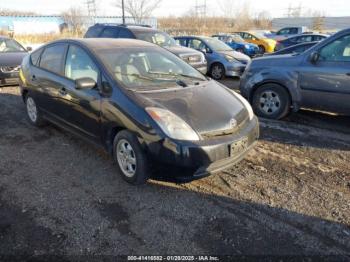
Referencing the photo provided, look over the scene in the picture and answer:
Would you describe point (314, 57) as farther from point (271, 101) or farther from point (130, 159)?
point (130, 159)

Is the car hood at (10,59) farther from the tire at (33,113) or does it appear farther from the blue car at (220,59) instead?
the blue car at (220,59)

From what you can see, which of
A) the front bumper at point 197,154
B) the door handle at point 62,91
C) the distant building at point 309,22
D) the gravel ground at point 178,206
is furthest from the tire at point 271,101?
the distant building at point 309,22

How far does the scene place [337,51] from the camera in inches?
202

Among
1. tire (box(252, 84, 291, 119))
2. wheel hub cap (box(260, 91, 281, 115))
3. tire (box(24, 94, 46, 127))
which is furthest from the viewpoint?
wheel hub cap (box(260, 91, 281, 115))

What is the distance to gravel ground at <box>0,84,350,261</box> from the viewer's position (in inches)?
107

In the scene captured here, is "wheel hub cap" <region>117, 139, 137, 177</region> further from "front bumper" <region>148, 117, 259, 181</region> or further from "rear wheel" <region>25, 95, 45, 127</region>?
"rear wheel" <region>25, 95, 45, 127</region>

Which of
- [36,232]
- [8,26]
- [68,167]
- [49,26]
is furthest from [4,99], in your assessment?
[49,26]

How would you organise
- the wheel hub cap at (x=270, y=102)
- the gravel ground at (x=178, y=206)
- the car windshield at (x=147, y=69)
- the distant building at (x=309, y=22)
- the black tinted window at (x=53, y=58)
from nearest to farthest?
the gravel ground at (x=178, y=206), the car windshield at (x=147, y=69), the black tinted window at (x=53, y=58), the wheel hub cap at (x=270, y=102), the distant building at (x=309, y=22)

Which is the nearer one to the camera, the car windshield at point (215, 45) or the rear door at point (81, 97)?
the rear door at point (81, 97)

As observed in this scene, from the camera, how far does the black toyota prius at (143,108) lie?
3193 millimetres

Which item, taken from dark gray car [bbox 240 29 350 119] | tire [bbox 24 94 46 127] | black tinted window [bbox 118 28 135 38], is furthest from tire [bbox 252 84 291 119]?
black tinted window [bbox 118 28 135 38]

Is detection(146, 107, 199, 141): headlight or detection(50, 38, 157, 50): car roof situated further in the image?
detection(50, 38, 157, 50): car roof

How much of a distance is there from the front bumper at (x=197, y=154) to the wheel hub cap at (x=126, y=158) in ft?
1.13

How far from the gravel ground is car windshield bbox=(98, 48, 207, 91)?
115 cm
